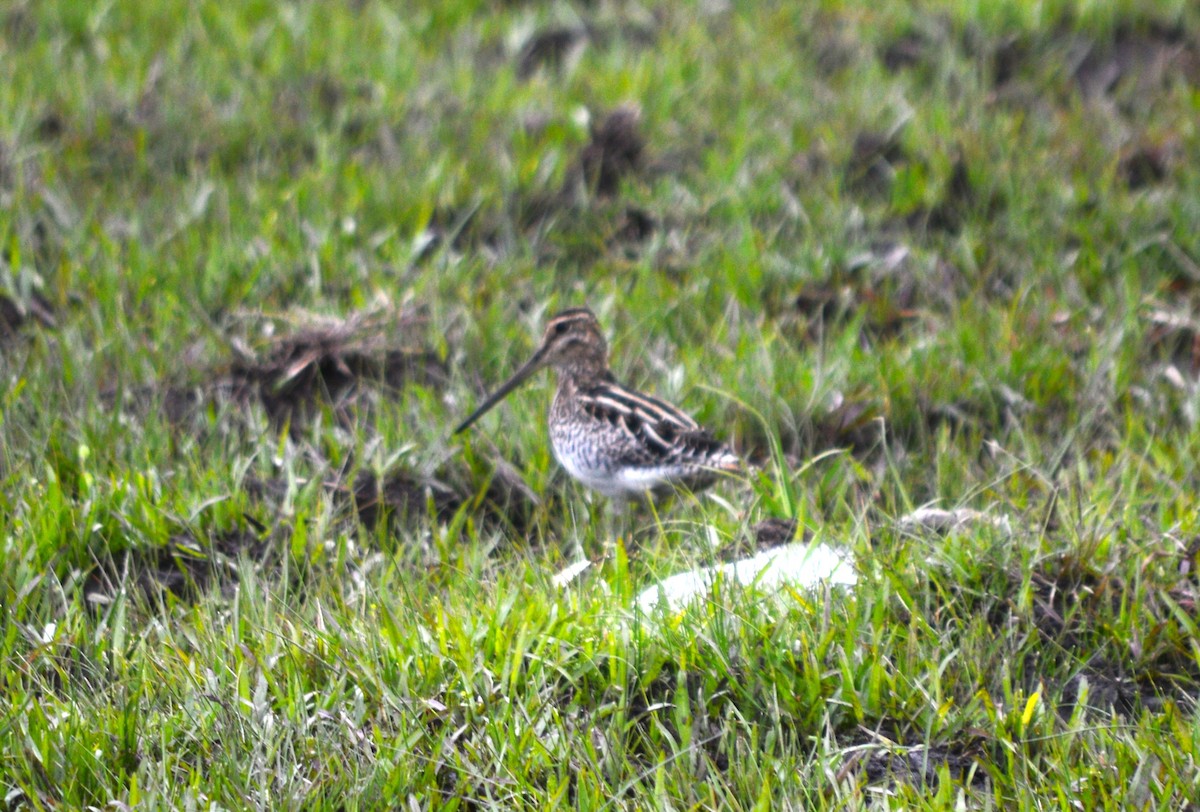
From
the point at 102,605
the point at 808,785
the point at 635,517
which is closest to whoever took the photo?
the point at 808,785

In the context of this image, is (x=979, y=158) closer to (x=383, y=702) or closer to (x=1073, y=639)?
(x=1073, y=639)

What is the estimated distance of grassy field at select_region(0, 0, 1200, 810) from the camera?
10.8 feet

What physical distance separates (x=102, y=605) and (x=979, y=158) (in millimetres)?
4513

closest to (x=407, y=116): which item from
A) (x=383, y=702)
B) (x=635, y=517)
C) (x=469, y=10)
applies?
(x=469, y=10)

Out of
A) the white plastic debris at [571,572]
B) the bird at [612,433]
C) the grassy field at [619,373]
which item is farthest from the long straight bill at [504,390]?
the white plastic debris at [571,572]

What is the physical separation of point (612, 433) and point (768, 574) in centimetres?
91

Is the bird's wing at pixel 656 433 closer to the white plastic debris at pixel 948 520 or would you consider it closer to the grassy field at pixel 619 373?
the grassy field at pixel 619 373

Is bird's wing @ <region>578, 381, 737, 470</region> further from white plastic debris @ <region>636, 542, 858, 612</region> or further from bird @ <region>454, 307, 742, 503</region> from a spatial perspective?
white plastic debris @ <region>636, 542, 858, 612</region>

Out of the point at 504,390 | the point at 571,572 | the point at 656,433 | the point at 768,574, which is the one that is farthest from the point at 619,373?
the point at 768,574

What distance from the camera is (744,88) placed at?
25.1ft

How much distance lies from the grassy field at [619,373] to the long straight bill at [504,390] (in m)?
0.12

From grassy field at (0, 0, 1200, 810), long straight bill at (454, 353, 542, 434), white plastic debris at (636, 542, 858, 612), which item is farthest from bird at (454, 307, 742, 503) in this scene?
white plastic debris at (636, 542, 858, 612)

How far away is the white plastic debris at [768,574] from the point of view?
3.62 m

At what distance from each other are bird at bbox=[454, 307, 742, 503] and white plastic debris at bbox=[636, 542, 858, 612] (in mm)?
513
